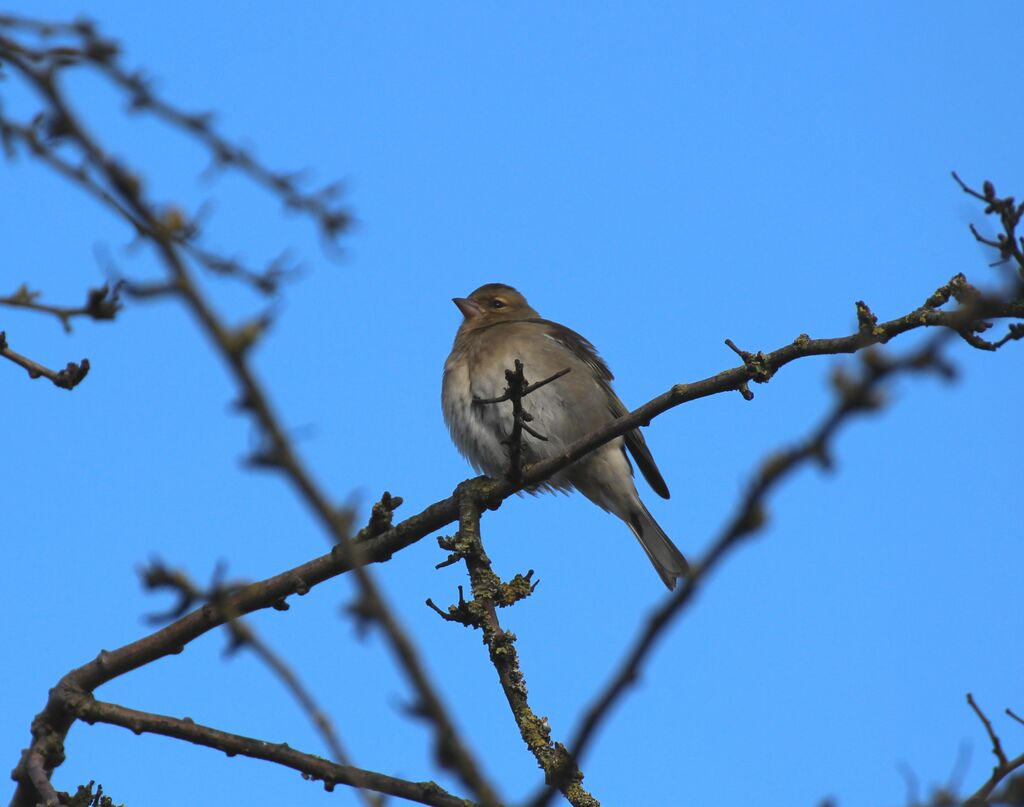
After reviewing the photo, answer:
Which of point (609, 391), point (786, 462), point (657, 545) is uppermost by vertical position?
point (609, 391)

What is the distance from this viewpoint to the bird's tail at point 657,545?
28.2 feet

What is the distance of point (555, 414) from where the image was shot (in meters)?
7.95

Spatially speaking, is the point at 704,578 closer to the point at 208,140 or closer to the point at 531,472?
the point at 208,140

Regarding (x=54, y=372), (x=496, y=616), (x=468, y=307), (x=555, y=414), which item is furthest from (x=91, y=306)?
(x=468, y=307)

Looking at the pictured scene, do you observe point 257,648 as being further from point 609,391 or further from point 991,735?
point 609,391

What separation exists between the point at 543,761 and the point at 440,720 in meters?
2.70

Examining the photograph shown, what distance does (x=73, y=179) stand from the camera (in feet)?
8.30

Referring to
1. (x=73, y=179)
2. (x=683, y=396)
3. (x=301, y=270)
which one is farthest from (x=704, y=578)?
(x=683, y=396)

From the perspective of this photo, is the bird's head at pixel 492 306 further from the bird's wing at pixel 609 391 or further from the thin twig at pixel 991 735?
the thin twig at pixel 991 735

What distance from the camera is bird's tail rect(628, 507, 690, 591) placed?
338 inches

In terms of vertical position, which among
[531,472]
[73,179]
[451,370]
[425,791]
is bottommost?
[425,791]

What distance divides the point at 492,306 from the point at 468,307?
332 mm

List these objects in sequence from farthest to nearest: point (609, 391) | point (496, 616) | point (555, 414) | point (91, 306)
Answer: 1. point (609, 391)
2. point (555, 414)
3. point (496, 616)
4. point (91, 306)

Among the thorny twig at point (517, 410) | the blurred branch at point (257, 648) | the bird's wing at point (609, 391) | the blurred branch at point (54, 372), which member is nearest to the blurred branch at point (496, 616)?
the thorny twig at point (517, 410)
